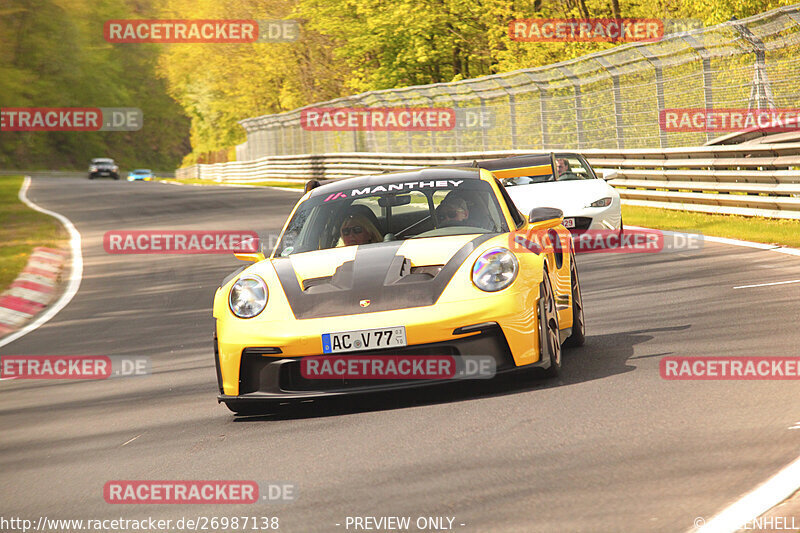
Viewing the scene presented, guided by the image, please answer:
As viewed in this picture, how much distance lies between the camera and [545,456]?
517 centimetres

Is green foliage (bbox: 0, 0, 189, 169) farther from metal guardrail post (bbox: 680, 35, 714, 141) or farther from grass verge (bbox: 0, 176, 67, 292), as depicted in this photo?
metal guardrail post (bbox: 680, 35, 714, 141)

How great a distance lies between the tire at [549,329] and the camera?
653 centimetres

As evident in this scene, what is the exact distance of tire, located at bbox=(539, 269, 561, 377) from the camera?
653 centimetres

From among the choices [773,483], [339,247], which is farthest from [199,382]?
[773,483]
